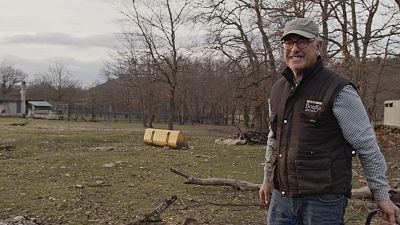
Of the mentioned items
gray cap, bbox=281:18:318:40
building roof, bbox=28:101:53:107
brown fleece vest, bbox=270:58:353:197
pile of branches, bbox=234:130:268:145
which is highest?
building roof, bbox=28:101:53:107

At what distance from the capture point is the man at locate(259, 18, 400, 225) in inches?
109

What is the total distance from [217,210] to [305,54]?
15.2ft

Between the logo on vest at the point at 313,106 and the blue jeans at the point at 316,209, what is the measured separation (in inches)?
19.9

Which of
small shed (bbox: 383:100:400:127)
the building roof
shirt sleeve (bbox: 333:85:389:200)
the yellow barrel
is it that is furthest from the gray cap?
the building roof

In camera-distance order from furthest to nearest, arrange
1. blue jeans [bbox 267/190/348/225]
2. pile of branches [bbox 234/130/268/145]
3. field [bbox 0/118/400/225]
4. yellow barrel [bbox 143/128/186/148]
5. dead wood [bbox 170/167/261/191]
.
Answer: pile of branches [bbox 234/130/268/145] < yellow barrel [bbox 143/128/186/148] < dead wood [bbox 170/167/261/191] < field [bbox 0/118/400/225] < blue jeans [bbox 267/190/348/225]

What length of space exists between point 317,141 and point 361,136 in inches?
9.7

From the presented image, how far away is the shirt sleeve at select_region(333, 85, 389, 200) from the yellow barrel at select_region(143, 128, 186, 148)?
14.7m

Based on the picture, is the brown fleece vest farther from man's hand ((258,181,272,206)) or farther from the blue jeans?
man's hand ((258,181,272,206))

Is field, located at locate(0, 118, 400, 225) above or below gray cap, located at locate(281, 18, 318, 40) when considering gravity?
below

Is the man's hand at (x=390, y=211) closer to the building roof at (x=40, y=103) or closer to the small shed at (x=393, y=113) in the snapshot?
the small shed at (x=393, y=113)

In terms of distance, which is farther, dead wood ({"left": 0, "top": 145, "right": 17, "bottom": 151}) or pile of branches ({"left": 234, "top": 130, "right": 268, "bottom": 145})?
pile of branches ({"left": 234, "top": 130, "right": 268, "bottom": 145})

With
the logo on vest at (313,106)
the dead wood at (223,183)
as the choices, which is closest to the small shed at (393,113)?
the dead wood at (223,183)

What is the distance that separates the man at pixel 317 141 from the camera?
2760mm

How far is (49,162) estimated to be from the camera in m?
12.4
